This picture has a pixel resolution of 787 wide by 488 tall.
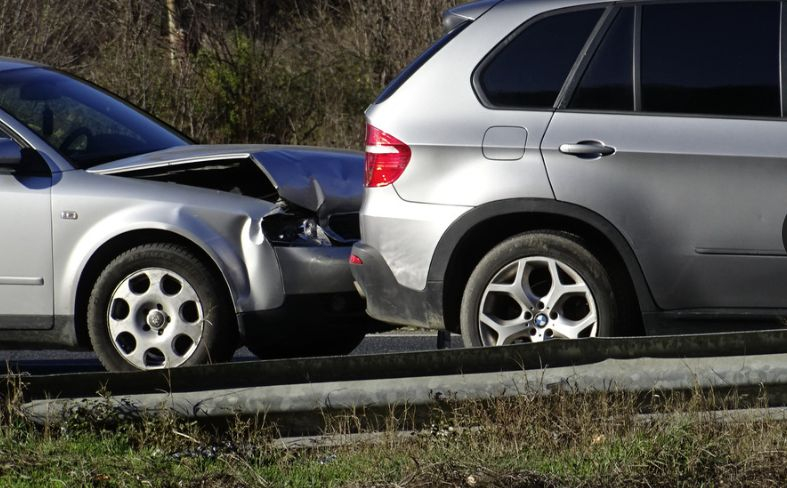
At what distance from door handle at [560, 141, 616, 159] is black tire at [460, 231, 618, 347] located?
0.36 m

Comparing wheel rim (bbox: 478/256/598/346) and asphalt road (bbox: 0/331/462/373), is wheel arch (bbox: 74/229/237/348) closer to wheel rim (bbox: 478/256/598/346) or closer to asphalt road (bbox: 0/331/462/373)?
wheel rim (bbox: 478/256/598/346)

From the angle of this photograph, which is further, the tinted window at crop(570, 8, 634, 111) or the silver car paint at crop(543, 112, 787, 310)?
the tinted window at crop(570, 8, 634, 111)

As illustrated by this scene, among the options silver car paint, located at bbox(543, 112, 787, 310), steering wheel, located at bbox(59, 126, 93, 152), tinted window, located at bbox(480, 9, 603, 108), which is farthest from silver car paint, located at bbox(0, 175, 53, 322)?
silver car paint, located at bbox(543, 112, 787, 310)

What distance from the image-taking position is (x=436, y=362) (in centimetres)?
483

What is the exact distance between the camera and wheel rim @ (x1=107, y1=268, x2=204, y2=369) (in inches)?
249

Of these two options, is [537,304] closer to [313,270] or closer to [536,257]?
[536,257]

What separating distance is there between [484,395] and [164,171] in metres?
2.68

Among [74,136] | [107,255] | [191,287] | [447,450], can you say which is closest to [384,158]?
[191,287]

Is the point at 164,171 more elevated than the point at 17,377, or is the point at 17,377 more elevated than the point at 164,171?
the point at 164,171

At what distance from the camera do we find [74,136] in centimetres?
710

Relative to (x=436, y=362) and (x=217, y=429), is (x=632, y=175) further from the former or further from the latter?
(x=217, y=429)

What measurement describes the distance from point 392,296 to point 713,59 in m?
1.72

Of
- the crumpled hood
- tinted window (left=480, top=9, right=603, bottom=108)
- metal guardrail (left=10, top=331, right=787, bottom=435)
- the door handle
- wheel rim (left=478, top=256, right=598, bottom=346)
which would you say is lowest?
metal guardrail (left=10, top=331, right=787, bottom=435)

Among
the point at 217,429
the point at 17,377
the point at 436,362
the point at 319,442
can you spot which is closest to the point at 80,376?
the point at 17,377
